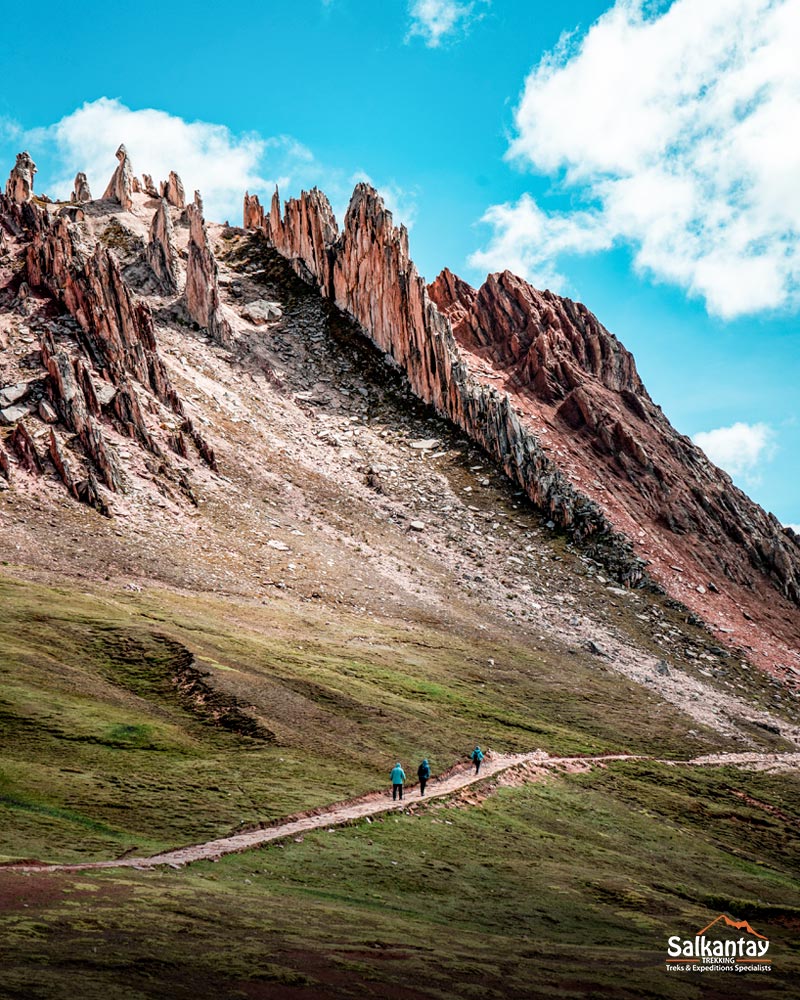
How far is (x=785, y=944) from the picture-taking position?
116ft

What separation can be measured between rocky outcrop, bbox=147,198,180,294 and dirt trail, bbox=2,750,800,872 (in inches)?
4934

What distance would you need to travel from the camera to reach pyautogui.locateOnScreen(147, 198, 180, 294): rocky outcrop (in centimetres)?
15800

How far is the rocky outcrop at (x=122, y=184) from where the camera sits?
612 feet

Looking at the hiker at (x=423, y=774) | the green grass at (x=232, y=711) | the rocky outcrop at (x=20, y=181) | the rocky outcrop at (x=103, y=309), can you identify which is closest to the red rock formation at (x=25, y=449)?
the rocky outcrop at (x=103, y=309)

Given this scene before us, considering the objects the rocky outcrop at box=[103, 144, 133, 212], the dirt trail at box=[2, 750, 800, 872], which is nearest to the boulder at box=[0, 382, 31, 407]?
the dirt trail at box=[2, 750, 800, 872]

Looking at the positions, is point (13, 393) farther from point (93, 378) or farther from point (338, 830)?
point (338, 830)

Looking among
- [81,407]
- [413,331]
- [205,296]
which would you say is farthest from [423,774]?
[205,296]

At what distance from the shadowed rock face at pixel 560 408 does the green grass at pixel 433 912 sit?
71203 millimetres

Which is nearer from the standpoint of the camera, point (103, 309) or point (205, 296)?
point (103, 309)

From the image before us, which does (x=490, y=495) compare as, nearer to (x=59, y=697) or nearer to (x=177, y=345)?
(x=177, y=345)

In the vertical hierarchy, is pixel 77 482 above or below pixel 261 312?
below

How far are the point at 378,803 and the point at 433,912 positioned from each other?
52.5 feet

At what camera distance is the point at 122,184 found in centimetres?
18688

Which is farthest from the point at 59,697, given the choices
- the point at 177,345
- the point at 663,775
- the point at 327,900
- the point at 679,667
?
the point at 177,345
